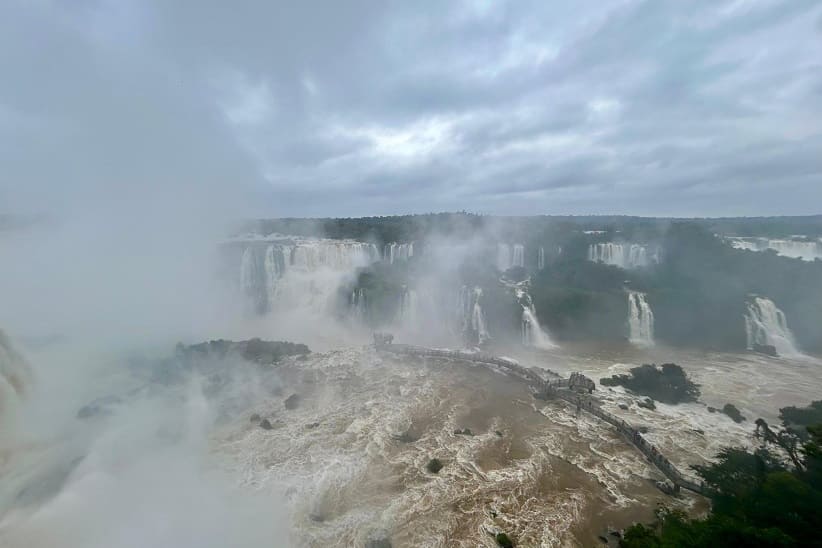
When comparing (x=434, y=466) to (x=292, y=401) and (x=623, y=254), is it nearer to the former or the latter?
(x=292, y=401)

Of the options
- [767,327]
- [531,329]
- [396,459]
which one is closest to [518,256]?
[531,329]

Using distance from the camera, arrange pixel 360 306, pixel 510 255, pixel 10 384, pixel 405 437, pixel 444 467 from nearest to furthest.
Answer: pixel 444 467 → pixel 405 437 → pixel 10 384 → pixel 360 306 → pixel 510 255

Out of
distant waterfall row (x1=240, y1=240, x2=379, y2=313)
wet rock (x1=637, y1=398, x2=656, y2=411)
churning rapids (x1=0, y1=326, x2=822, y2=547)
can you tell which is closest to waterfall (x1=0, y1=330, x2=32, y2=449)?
churning rapids (x1=0, y1=326, x2=822, y2=547)

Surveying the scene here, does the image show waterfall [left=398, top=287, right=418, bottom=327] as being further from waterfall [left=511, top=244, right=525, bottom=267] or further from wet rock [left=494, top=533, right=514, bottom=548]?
wet rock [left=494, top=533, right=514, bottom=548]

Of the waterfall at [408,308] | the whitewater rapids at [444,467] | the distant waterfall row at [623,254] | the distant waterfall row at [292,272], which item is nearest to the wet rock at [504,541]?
the whitewater rapids at [444,467]

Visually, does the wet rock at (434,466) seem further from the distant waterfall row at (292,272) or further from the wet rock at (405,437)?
the distant waterfall row at (292,272)

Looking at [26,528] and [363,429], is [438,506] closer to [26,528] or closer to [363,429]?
[363,429]
